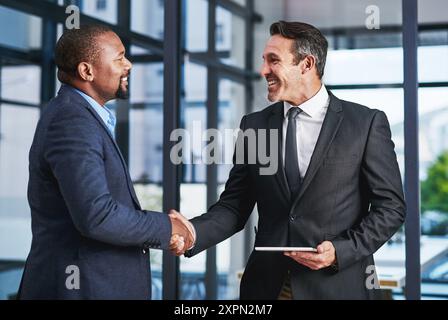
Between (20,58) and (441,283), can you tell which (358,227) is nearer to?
(441,283)

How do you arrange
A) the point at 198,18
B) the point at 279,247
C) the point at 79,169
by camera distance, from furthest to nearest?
1. the point at 198,18
2. the point at 279,247
3. the point at 79,169

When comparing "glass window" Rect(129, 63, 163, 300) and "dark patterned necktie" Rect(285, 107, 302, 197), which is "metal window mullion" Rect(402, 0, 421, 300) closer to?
"dark patterned necktie" Rect(285, 107, 302, 197)

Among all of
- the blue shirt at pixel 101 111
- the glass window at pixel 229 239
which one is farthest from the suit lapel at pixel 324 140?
the glass window at pixel 229 239

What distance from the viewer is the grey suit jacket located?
2137mm

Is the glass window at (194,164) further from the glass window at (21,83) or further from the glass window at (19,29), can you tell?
the glass window at (19,29)

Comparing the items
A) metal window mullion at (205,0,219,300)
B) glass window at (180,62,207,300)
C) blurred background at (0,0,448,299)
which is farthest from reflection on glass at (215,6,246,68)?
glass window at (180,62,207,300)

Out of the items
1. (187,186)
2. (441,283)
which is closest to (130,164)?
(187,186)

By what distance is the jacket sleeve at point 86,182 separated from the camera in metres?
1.87

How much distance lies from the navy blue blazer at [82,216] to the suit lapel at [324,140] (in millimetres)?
449

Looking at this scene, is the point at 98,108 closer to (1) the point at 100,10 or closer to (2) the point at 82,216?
(2) the point at 82,216

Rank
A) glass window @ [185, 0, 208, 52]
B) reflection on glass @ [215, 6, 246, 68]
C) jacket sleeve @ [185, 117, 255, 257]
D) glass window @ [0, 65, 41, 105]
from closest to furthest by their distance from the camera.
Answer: jacket sleeve @ [185, 117, 255, 257] → glass window @ [0, 65, 41, 105] → glass window @ [185, 0, 208, 52] → reflection on glass @ [215, 6, 246, 68]

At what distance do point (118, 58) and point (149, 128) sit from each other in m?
3.37

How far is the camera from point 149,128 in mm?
5531

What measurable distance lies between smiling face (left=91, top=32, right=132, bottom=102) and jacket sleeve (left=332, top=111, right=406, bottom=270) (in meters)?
0.81
